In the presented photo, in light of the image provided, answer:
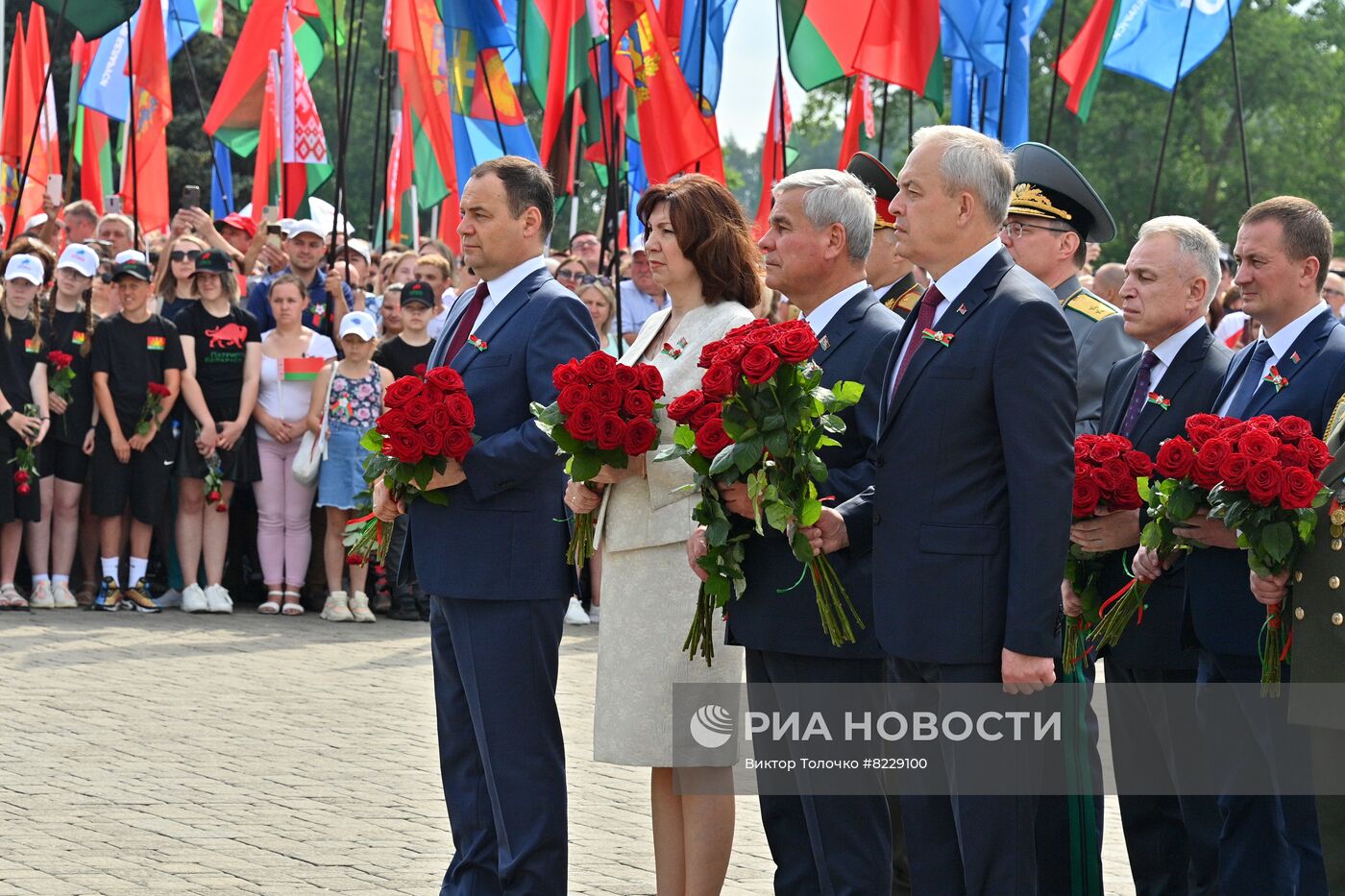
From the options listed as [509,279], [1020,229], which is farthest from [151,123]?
[1020,229]

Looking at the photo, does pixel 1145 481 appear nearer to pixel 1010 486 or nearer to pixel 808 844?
pixel 1010 486

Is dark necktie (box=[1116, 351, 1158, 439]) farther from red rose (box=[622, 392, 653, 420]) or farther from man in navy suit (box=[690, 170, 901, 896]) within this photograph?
red rose (box=[622, 392, 653, 420])

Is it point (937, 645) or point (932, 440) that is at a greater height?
point (932, 440)

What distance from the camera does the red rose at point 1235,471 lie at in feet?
14.6

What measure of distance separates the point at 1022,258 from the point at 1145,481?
3.97ft

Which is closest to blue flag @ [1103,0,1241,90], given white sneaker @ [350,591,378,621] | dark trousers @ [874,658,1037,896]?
white sneaker @ [350,591,378,621]

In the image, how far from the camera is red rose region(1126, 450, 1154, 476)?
495 centimetres

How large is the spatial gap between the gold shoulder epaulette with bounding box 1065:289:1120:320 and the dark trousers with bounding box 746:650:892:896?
5.84 ft

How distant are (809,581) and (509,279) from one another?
142 centimetres

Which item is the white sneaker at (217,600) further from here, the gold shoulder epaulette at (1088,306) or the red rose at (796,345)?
the red rose at (796,345)

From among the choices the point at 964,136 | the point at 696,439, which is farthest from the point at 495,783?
the point at 964,136

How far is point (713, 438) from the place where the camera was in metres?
4.46

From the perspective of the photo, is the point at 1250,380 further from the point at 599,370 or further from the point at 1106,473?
the point at 599,370

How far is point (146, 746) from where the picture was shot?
7.88 m
